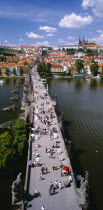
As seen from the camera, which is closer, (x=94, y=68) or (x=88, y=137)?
(x=88, y=137)

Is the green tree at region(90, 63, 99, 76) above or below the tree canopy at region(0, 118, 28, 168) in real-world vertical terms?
above

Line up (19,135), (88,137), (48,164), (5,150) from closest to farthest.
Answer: (48,164)
(5,150)
(19,135)
(88,137)

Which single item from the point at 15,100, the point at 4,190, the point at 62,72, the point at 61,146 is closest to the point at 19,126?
the point at 61,146

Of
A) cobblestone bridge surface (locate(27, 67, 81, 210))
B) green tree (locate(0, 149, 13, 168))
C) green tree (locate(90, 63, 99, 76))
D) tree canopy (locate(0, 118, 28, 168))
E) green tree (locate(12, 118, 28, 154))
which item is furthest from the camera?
green tree (locate(90, 63, 99, 76))

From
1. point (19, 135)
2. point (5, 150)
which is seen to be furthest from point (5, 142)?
point (19, 135)

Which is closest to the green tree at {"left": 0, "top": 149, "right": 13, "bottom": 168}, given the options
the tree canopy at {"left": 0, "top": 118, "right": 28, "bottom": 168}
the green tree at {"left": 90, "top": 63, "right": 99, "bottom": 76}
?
the tree canopy at {"left": 0, "top": 118, "right": 28, "bottom": 168}

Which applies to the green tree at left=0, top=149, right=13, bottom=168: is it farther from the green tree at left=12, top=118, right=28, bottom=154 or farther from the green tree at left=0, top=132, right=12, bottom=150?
the green tree at left=12, top=118, right=28, bottom=154

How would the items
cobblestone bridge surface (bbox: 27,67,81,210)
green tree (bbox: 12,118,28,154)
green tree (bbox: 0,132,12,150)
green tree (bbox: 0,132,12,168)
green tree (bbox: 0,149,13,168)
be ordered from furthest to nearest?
green tree (bbox: 12,118,28,154) < green tree (bbox: 0,132,12,150) < green tree (bbox: 0,132,12,168) < green tree (bbox: 0,149,13,168) < cobblestone bridge surface (bbox: 27,67,81,210)

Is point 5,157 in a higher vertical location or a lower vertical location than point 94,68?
lower

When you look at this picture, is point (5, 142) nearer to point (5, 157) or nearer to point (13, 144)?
point (13, 144)
